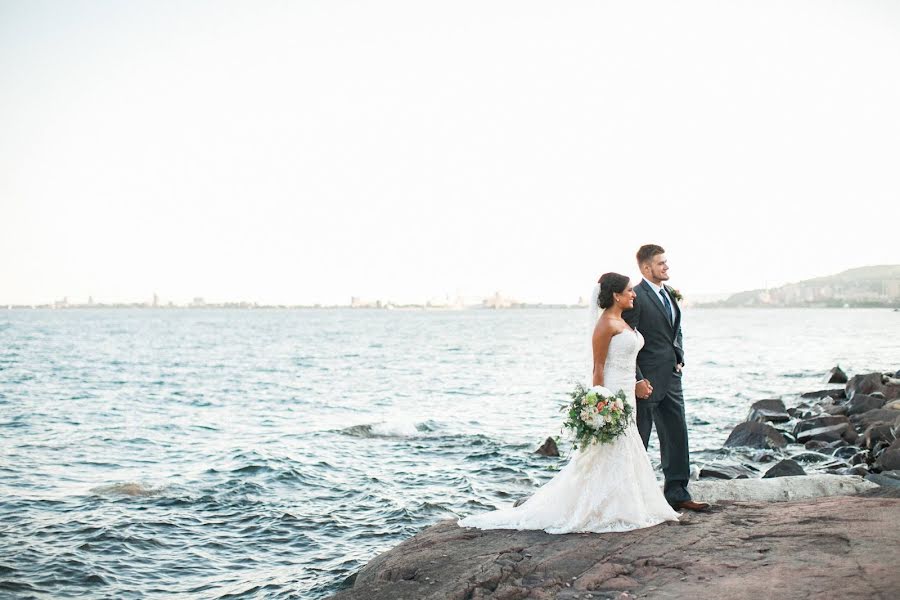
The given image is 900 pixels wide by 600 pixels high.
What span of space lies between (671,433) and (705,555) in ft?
6.24

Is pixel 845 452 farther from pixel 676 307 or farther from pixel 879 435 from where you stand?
pixel 676 307

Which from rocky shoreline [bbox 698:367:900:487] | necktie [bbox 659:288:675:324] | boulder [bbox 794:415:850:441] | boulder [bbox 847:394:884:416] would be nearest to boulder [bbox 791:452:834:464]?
rocky shoreline [bbox 698:367:900:487]

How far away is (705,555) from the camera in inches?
237

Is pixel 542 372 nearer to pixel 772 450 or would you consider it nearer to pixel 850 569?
pixel 772 450

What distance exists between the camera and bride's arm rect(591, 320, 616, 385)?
7.32 metres

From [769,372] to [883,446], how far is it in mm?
25052

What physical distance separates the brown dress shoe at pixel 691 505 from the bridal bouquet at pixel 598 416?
117 cm

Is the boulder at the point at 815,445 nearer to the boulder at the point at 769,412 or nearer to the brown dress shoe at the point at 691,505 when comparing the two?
the boulder at the point at 769,412

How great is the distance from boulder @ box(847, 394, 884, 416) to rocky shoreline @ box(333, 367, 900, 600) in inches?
450

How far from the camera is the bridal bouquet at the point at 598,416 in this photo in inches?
274

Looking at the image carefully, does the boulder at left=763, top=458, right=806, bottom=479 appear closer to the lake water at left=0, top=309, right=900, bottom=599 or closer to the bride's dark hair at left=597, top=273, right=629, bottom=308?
the lake water at left=0, top=309, right=900, bottom=599

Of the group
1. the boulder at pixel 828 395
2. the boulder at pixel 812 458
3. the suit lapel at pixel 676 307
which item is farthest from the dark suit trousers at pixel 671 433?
the boulder at pixel 828 395

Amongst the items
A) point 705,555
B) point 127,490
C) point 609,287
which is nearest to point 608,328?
point 609,287

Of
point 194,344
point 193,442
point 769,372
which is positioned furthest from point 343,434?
point 194,344
